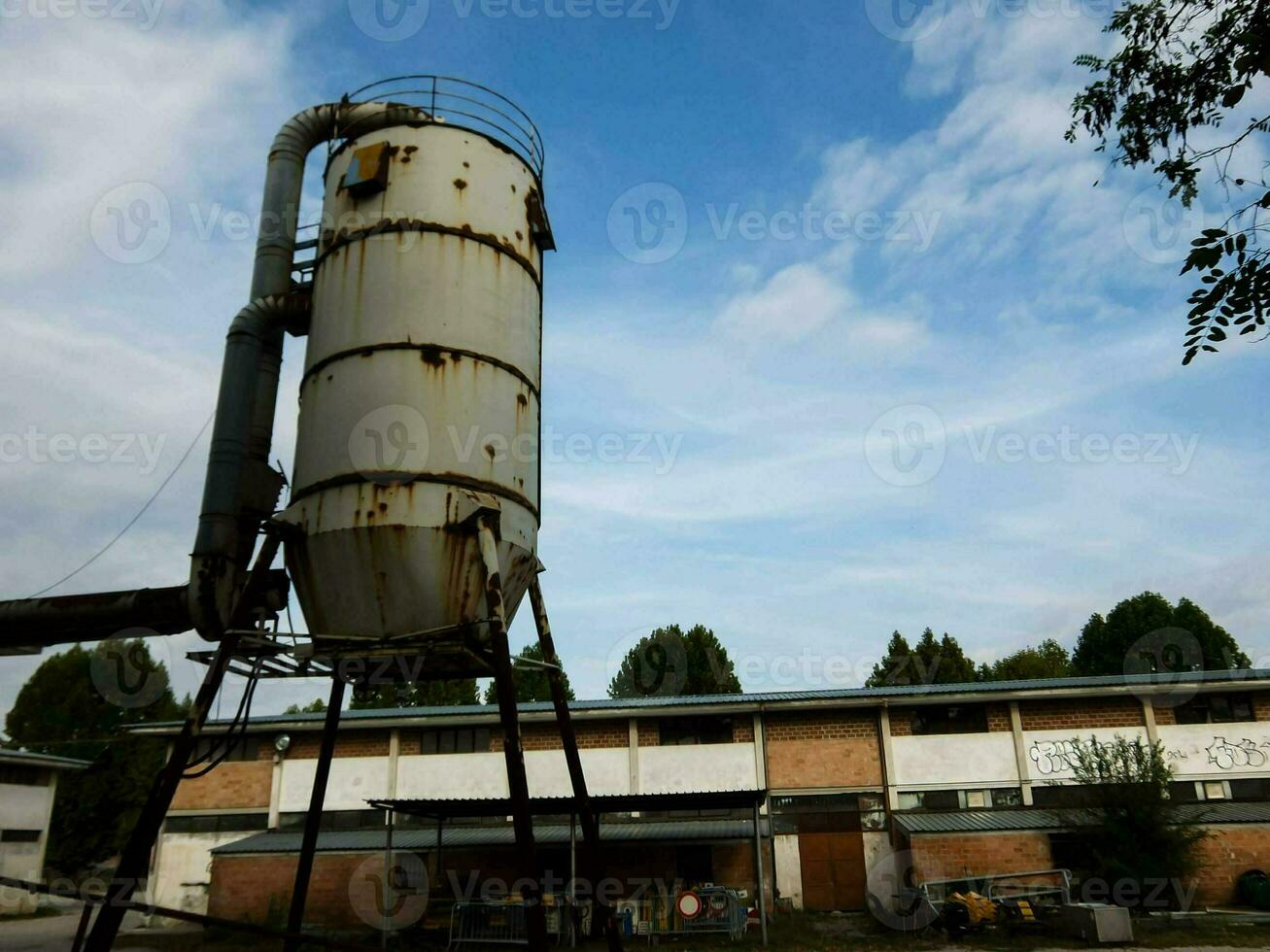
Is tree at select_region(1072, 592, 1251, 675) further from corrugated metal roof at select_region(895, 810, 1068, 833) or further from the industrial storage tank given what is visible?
the industrial storage tank

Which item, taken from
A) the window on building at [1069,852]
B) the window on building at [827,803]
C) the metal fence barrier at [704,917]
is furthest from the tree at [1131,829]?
the metal fence barrier at [704,917]

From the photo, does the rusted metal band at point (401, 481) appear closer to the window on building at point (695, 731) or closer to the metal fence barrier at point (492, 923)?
the metal fence barrier at point (492, 923)

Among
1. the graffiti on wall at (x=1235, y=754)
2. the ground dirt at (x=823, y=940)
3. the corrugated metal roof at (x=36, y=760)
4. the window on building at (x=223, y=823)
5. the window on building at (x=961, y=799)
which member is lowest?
the ground dirt at (x=823, y=940)

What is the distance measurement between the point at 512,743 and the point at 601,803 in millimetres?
10703

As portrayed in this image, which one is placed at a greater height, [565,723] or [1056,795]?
[565,723]

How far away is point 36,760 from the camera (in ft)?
97.5

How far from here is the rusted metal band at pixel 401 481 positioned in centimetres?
1070

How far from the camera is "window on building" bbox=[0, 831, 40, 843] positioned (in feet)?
93.0

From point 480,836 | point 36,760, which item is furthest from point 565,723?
point 36,760

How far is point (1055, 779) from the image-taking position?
24.0 metres

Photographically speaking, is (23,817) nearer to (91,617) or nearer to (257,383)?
(91,617)

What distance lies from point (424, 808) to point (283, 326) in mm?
12095

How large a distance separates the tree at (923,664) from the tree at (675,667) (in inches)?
335

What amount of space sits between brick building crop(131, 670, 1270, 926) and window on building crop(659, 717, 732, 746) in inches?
2.1
